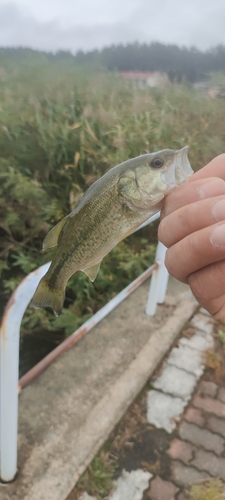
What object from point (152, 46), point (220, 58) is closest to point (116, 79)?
point (152, 46)

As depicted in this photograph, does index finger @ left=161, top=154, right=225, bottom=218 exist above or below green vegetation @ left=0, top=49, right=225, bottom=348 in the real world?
above

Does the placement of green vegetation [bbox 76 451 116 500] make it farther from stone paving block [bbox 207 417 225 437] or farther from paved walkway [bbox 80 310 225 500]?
stone paving block [bbox 207 417 225 437]

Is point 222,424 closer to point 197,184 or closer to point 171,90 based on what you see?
point 197,184

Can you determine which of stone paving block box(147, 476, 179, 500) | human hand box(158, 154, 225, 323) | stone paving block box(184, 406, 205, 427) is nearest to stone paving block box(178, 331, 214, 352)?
stone paving block box(184, 406, 205, 427)

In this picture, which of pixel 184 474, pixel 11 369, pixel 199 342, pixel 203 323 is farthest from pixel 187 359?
pixel 11 369

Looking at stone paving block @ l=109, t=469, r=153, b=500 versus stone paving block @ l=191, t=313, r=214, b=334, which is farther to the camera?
stone paving block @ l=191, t=313, r=214, b=334

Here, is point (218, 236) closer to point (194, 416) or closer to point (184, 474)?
point (184, 474)

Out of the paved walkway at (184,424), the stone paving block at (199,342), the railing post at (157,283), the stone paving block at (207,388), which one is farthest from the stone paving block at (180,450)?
the railing post at (157,283)
